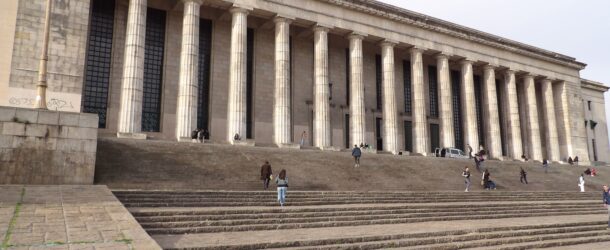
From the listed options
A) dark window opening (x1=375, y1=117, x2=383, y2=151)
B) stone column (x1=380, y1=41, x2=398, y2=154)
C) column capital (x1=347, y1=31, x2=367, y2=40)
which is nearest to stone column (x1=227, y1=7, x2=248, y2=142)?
column capital (x1=347, y1=31, x2=367, y2=40)

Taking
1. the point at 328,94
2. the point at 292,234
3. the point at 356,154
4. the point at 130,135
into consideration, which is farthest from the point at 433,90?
the point at 292,234

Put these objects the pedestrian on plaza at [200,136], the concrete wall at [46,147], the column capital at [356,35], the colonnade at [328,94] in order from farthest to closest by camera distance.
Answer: the column capital at [356,35]
the colonnade at [328,94]
the pedestrian on plaza at [200,136]
the concrete wall at [46,147]

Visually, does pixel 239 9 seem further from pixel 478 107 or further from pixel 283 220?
pixel 478 107

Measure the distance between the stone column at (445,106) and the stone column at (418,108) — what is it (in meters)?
1.88

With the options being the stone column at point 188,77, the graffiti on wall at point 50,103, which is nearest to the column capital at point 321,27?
the stone column at point 188,77

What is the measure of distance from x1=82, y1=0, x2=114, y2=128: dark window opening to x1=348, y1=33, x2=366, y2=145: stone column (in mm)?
16227

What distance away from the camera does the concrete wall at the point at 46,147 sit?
1339cm

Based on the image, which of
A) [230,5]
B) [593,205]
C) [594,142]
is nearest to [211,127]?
[230,5]

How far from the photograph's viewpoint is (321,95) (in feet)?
95.6

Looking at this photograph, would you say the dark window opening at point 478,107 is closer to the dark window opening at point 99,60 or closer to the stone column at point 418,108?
the stone column at point 418,108

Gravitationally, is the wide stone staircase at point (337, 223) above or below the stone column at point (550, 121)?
below

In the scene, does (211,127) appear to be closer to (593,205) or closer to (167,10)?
(167,10)

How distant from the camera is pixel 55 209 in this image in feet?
30.7

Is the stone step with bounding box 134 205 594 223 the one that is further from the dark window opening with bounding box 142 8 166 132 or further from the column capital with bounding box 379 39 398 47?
the dark window opening with bounding box 142 8 166 132
